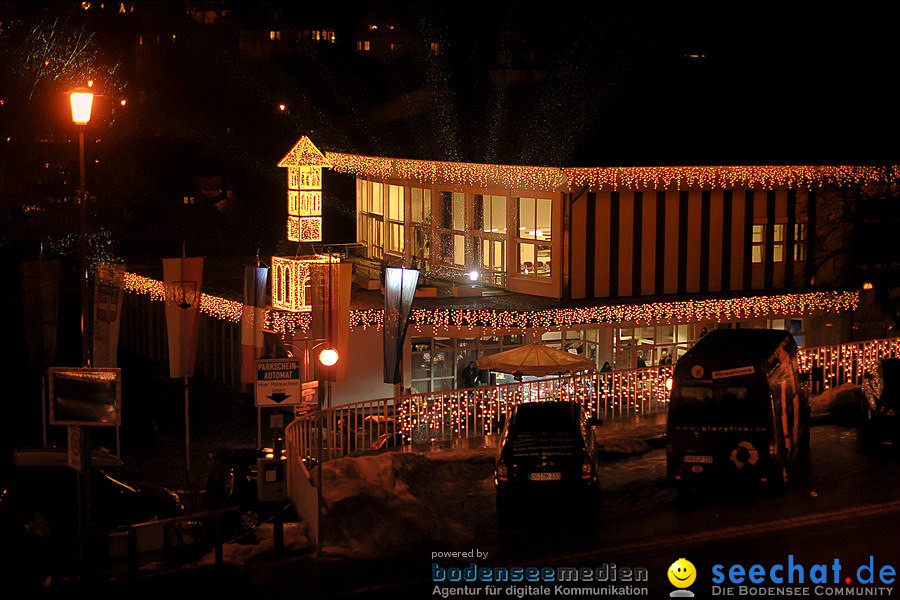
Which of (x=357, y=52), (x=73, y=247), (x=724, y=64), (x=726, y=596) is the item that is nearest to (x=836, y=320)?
(x=724, y=64)

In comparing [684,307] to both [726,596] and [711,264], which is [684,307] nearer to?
[711,264]

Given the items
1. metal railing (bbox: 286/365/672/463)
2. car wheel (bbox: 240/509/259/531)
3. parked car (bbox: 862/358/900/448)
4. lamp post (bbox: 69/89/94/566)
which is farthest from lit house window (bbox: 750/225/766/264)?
lamp post (bbox: 69/89/94/566)

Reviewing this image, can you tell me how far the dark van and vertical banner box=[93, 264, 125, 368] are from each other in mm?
10825

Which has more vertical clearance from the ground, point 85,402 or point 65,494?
point 85,402

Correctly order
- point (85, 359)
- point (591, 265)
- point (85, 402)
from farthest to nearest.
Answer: point (591, 265) → point (85, 359) → point (85, 402)

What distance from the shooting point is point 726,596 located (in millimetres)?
11961

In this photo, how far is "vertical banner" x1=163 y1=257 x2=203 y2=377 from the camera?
21.3 meters

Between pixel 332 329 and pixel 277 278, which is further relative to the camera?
pixel 277 278

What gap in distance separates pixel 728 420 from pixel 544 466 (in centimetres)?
288

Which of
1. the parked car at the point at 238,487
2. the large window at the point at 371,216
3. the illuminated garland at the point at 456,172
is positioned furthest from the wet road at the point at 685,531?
the large window at the point at 371,216

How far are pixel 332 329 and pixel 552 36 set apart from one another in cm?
3236

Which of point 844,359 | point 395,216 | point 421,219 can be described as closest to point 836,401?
point 844,359

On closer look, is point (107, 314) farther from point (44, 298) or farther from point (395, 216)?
point (395, 216)

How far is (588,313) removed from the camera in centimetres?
2480
